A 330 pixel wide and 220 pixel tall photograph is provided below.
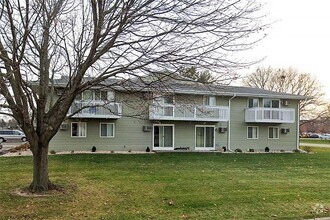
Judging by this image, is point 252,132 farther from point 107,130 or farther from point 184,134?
point 107,130

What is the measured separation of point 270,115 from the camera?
82.8 ft

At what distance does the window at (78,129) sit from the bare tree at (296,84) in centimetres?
3734

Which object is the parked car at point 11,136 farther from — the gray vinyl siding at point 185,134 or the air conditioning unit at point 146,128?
the gray vinyl siding at point 185,134

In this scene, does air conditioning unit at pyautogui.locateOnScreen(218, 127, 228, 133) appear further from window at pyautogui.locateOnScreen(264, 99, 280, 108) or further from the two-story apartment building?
window at pyautogui.locateOnScreen(264, 99, 280, 108)

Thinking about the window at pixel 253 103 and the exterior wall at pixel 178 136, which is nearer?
the exterior wall at pixel 178 136

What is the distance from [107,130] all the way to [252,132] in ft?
37.6

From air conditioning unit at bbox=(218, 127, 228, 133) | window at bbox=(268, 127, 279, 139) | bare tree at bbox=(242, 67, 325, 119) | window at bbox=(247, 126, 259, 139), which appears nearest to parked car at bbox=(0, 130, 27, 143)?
air conditioning unit at bbox=(218, 127, 228, 133)

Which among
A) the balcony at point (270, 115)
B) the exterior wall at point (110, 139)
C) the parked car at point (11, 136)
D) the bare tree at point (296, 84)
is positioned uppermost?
the bare tree at point (296, 84)

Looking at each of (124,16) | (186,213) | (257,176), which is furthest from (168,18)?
(257,176)

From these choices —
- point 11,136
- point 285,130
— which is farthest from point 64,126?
point 11,136

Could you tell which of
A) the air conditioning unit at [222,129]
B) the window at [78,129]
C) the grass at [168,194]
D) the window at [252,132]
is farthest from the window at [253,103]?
the window at [78,129]

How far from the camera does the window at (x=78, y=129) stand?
22.1 meters

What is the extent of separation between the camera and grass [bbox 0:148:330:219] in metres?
7.37

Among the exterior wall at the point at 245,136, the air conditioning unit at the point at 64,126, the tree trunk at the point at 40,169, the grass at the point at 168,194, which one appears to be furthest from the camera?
the exterior wall at the point at 245,136
